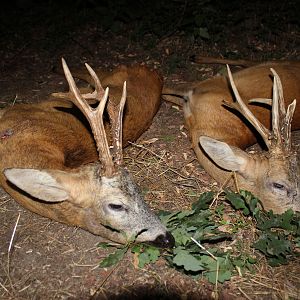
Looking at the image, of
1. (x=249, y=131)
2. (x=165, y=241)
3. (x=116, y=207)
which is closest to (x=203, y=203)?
(x=165, y=241)

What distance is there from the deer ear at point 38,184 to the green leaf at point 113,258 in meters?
0.60

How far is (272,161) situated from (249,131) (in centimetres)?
87

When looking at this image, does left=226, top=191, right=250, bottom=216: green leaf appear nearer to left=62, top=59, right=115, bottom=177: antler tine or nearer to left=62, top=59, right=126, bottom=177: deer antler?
left=62, top=59, right=126, bottom=177: deer antler

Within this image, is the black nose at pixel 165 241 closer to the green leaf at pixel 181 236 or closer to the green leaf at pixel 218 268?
the green leaf at pixel 181 236

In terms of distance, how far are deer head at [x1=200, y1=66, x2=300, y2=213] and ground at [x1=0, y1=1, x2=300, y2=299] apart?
504mm

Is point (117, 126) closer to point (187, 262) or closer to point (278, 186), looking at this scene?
point (187, 262)

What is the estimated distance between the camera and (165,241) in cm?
387

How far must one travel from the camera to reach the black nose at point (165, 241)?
3.87 meters

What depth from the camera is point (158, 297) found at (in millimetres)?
3656

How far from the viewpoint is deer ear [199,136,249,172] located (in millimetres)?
4477

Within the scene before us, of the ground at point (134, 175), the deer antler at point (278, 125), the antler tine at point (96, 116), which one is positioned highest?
the antler tine at point (96, 116)

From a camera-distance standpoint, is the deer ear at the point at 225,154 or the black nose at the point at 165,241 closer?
the black nose at the point at 165,241

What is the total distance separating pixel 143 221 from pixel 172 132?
6.65ft

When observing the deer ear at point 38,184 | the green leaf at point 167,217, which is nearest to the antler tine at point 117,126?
the deer ear at point 38,184
